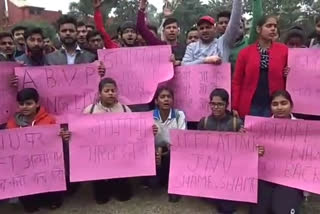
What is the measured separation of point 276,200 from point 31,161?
2.28 metres

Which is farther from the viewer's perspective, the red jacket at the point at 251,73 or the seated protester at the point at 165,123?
the seated protester at the point at 165,123

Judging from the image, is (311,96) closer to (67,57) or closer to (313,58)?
(313,58)

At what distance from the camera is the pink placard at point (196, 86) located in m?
5.26

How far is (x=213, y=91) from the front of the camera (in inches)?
191

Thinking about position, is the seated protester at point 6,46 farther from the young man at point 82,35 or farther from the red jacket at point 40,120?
the red jacket at point 40,120

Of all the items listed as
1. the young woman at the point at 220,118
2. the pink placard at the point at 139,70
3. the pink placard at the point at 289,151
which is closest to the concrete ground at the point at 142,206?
the young woman at the point at 220,118

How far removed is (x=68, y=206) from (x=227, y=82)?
212 centimetres

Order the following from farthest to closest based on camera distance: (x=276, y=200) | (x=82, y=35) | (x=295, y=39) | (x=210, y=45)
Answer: (x=82, y=35)
(x=295, y=39)
(x=210, y=45)
(x=276, y=200)

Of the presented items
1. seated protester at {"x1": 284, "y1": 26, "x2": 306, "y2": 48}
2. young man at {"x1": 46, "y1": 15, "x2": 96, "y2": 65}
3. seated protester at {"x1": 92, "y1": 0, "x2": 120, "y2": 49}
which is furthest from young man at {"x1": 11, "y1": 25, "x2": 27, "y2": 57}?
seated protester at {"x1": 284, "y1": 26, "x2": 306, "y2": 48}

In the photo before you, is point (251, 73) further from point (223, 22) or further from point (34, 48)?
point (34, 48)

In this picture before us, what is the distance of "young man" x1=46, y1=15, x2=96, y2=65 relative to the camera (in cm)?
526

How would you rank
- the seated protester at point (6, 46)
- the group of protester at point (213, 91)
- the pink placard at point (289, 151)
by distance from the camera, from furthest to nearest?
the seated protester at point (6, 46), the group of protester at point (213, 91), the pink placard at point (289, 151)

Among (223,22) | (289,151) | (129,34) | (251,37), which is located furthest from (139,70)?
(289,151)

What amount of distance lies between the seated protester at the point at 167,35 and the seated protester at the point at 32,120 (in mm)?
1370
